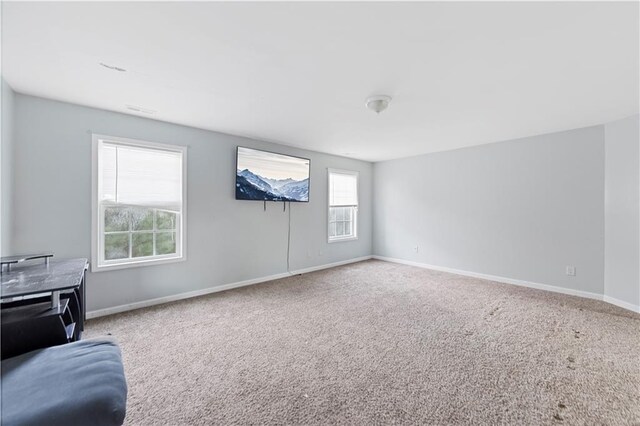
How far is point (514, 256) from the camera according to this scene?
167 inches

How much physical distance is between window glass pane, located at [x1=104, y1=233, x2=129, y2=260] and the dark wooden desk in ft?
3.41

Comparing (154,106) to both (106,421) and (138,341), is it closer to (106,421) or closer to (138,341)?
(138,341)

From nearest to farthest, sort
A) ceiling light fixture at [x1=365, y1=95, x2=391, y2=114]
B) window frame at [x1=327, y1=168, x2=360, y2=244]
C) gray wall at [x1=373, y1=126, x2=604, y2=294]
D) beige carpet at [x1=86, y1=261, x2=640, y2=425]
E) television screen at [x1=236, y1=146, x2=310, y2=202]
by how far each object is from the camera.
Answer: beige carpet at [x1=86, y1=261, x2=640, y2=425] → ceiling light fixture at [x1=365, y1=95, x2=391, y2=114] → gray wall at [x1=373, y1=126, x2=604, y2=294] → television screen at [x1=236, y1=146, x2=310, y2=202] → window frame at [x1=327, y1=168, x2=360, y2=244]

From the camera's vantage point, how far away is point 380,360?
216 centimetres

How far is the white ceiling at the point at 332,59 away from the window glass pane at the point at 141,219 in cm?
118

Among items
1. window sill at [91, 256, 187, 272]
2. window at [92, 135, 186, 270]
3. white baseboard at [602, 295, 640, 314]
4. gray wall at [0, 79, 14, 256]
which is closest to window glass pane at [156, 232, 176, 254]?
window at [92, 135, 186, 270]

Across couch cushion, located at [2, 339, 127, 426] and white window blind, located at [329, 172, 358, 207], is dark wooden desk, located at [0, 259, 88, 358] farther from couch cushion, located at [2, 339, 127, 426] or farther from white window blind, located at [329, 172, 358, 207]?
white window blind, located at [329, 172, 358, 207]

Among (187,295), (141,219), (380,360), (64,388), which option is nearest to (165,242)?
(141,219)

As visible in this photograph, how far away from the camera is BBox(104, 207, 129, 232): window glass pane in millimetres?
3090

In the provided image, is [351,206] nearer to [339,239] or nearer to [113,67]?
[339,239]

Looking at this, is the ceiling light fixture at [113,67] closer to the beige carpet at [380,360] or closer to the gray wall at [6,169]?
the gray wall at [6,169]

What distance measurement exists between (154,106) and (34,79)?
0.89 meters

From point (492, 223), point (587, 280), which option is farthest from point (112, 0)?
point (587, 280)

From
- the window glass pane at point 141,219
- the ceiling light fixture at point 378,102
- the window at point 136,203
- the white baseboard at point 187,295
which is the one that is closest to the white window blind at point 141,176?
the window at point 136,203
